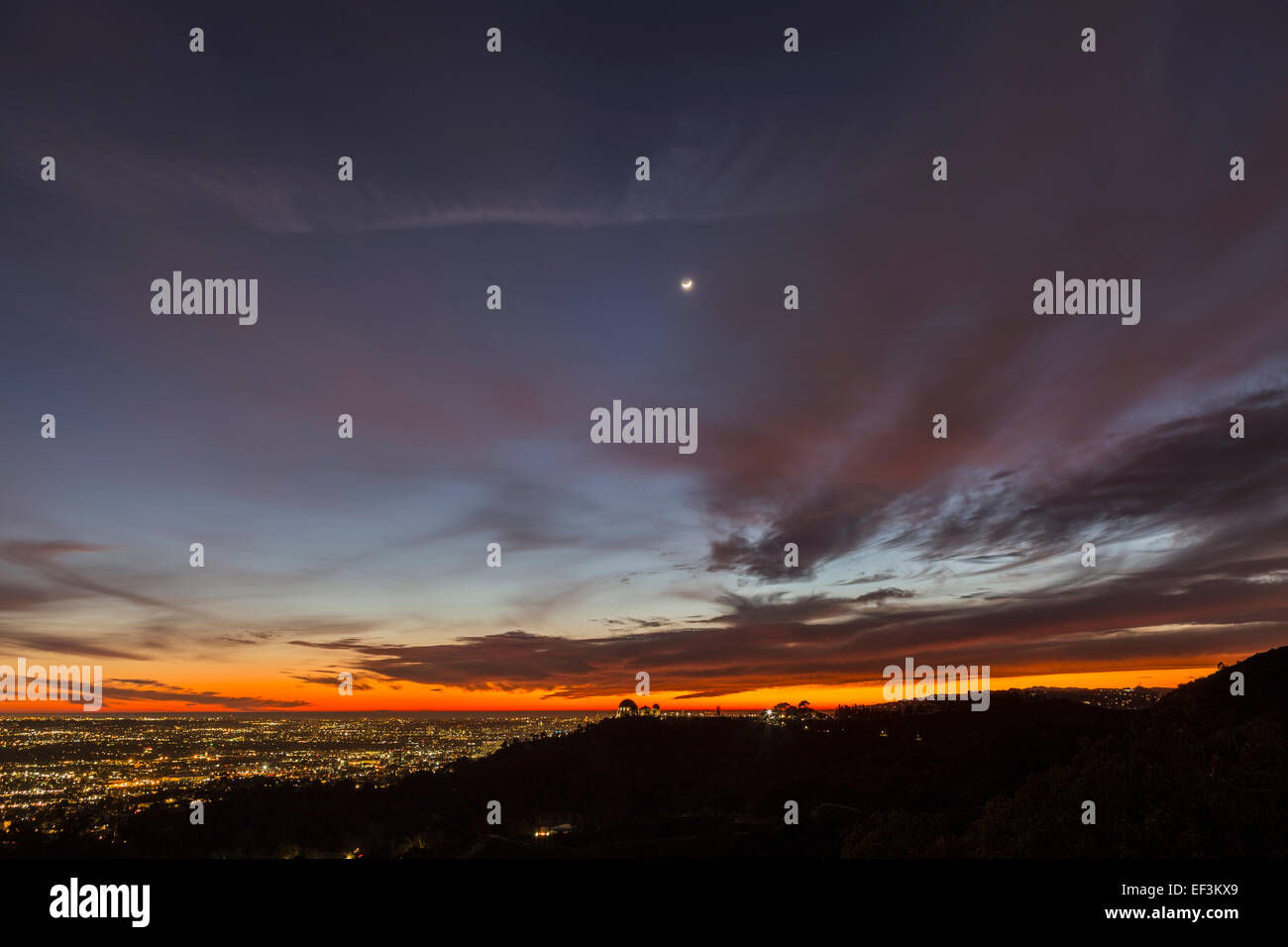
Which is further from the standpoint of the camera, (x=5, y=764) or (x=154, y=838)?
(x=5, y=764)

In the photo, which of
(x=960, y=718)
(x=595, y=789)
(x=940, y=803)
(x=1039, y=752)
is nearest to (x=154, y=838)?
(x=595, y=789)

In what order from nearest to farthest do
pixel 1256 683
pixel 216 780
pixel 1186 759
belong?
1. pixel 1186 759
2. pixel 1256 683
3. pixel 216 780

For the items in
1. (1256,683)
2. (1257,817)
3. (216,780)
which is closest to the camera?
(1257,817)
